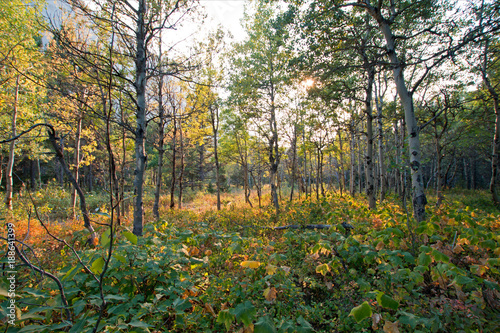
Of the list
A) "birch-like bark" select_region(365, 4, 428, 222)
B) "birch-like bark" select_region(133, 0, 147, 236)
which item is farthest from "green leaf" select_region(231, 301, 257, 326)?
"birch-like bark" select_region(365, 4, 428, 222)

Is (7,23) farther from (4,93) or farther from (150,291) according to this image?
(150,291)

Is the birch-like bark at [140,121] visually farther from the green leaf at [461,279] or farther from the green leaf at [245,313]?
the green leaf at [461,279]

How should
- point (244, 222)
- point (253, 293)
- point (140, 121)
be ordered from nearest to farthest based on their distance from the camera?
point (253, 293), point (140, 121), point (244, 222)

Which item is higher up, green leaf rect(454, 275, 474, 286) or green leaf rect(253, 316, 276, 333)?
green leaf rect(454, 275, 474, 286)

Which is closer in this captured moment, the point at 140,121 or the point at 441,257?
the point at 441,257

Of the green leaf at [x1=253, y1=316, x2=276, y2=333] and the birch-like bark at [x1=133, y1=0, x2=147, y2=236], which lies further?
the birch-like bark at [x1=133, y1=0, x2=147, y2=236]

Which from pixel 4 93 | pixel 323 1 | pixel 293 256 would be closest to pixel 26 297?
pixel 293 256

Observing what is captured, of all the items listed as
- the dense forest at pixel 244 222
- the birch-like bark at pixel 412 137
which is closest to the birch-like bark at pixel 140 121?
the dense forest at pixel 244 222

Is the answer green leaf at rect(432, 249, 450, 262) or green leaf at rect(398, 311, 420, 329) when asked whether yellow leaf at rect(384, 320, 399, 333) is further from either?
green leaf at rect(432, 249, 450, 262)

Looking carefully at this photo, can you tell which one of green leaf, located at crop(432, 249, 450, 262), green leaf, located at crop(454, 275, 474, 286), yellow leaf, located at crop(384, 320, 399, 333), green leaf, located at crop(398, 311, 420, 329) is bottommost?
yellow leaf, located at crop(384, 320, 399, 333)

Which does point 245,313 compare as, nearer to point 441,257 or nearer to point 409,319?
point 409,319

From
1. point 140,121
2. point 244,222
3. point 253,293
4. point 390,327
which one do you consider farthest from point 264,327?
point 244,222

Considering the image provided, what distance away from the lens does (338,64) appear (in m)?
7.12

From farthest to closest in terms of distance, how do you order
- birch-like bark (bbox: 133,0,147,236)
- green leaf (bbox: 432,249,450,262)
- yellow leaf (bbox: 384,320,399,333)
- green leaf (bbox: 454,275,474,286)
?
birch-like bark (bbox: 133,0,147,236) < green leaf (bbox: 432,249,450,262) < green leaf (bbox: 454,275,474,286) < yellow leaf (bbox: 384,320,399,333)
